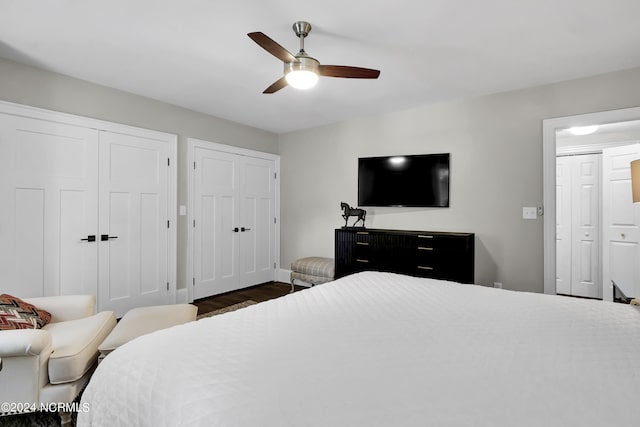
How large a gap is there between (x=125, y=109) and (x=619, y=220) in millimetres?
5746

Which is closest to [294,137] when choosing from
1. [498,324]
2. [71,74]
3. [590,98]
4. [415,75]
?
[415,75]

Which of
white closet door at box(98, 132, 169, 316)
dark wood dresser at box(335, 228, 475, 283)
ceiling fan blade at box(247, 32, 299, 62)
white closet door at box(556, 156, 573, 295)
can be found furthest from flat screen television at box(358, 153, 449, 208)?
white closet door at box(98, 132, 169, 316)

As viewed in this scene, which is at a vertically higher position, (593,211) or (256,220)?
(593,211)

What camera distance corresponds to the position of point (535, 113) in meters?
3.32

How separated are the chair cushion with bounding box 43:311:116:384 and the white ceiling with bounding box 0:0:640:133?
1.98m

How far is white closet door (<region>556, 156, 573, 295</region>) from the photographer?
178 inches

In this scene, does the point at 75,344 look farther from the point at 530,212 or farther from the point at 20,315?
the point at 530,212

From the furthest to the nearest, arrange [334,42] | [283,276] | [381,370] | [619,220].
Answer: [283,276], [619,220], [334,42], [381,370]

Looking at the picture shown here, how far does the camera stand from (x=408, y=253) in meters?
3.60

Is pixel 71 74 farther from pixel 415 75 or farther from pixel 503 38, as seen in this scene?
pixel 503 38

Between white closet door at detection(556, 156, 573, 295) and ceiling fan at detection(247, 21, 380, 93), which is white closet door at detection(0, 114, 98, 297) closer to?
Answer: ceiling fan at detection(247, 21, 380, 93)

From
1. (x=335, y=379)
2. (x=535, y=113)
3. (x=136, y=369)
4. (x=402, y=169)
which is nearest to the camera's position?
(x=335, y=379)

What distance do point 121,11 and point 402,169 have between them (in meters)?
3.11

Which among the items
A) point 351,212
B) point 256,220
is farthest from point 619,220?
point 256,220
